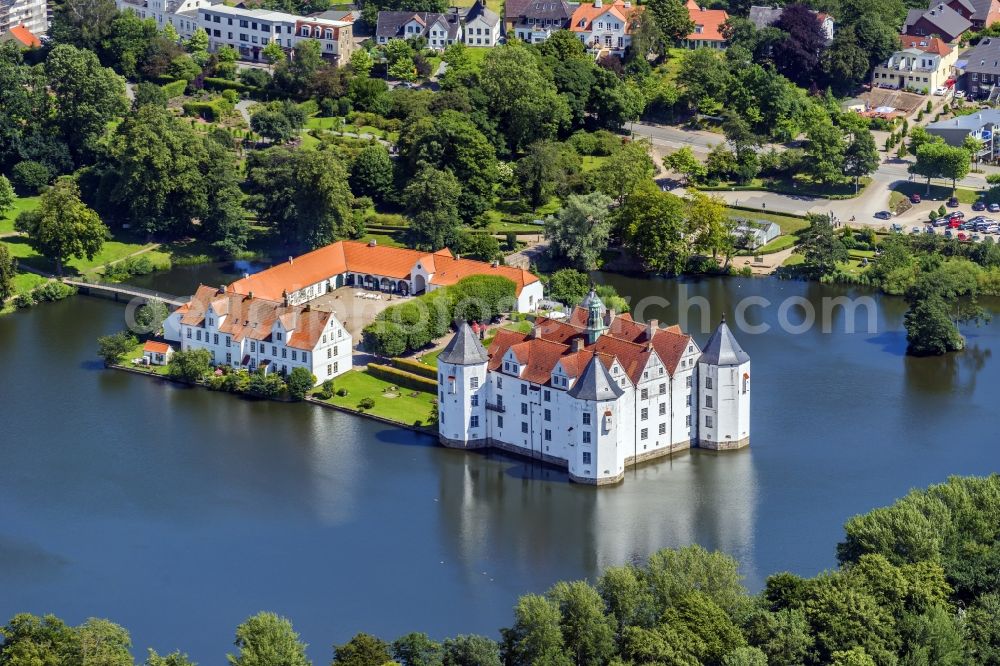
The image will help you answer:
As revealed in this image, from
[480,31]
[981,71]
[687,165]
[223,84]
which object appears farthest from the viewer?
[480,31]

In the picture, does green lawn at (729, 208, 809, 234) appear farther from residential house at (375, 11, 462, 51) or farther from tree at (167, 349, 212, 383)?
tree at (167, 349, 212, 383)

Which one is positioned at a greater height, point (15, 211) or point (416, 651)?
point (15, 211)

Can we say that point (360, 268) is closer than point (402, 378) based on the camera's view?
No

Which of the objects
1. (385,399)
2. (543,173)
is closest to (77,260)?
(543,173)

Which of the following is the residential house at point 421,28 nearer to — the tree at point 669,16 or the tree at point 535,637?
the tree at point 669,16

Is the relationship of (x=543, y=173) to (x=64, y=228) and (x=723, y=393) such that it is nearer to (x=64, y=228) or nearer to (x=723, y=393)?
(x=64, y=228)

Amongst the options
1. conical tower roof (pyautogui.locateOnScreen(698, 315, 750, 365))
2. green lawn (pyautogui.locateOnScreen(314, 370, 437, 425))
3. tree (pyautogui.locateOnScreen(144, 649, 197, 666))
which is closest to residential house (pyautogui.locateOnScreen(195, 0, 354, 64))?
green lawn (pyautogui.locateOnScreen(314, 370, 437, 425))

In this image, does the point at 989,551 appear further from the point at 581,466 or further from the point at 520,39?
the point at 520,39

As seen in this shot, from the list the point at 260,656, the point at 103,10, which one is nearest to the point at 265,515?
the point at 260,656
